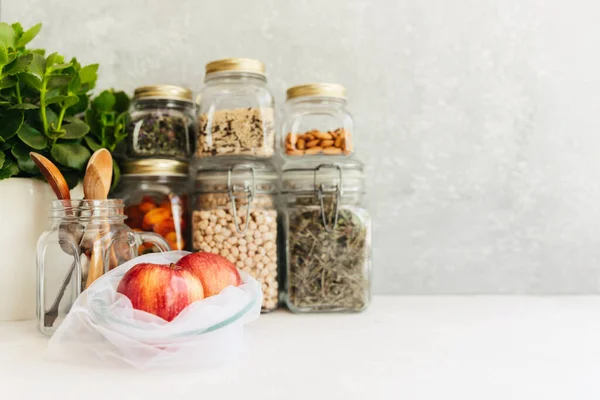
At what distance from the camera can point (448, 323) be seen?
34.8 inches

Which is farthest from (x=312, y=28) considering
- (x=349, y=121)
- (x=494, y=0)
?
(x=494, y=0)

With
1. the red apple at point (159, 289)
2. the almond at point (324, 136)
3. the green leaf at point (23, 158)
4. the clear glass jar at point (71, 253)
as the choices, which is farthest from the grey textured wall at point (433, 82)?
the red apple at point (159, 289)

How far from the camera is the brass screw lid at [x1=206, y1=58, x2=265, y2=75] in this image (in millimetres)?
958

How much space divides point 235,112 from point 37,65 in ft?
1.07

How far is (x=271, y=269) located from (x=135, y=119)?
1.21 ft

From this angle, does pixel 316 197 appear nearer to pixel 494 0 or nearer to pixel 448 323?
pixel 448 323

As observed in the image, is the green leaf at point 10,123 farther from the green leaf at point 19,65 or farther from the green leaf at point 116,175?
the green leaf at point 116,175

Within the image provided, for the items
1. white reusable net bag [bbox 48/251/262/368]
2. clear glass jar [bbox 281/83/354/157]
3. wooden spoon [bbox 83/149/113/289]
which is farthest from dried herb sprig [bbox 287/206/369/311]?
wooden spoon [bbox 83/149/113/289]

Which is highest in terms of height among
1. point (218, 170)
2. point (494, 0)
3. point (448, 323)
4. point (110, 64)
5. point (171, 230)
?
point (494, 0)

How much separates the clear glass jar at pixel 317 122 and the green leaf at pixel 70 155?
0.35 metres

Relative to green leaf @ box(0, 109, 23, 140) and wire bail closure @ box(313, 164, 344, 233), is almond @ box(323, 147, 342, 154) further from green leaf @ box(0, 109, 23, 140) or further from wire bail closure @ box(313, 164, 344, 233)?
green leaf @ box(0, 109, 23, 140)

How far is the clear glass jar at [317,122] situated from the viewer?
96 centimetres

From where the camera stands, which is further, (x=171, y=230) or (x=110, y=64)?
(x=110, y=64)

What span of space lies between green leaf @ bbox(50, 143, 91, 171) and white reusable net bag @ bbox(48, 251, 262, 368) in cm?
27
